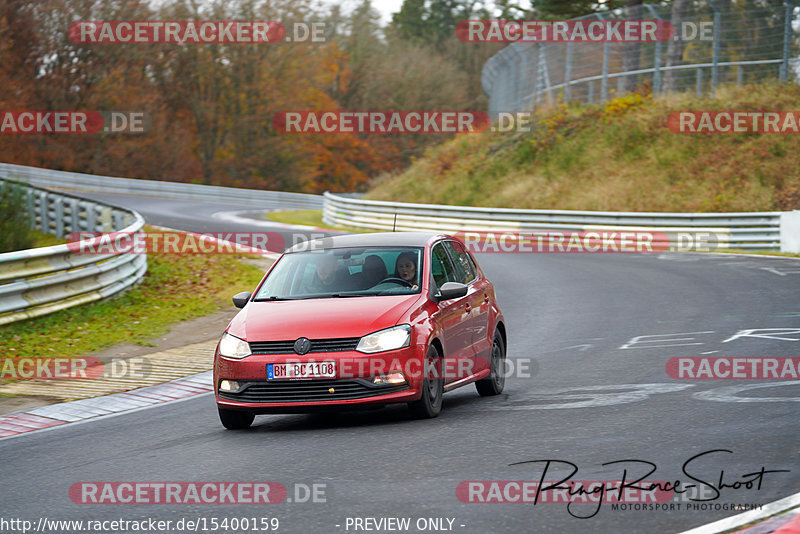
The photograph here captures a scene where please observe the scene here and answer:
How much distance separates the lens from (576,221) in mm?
31688

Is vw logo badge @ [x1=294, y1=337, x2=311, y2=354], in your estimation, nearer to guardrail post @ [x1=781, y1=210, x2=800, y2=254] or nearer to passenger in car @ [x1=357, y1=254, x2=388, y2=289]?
passenger in car @ [x1=357, y1=254, x2=388, y2=289]

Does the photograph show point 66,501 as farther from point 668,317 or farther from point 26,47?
point 26,47

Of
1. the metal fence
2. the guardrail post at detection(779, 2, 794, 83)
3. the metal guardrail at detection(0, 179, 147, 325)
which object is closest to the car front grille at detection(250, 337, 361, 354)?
the metal guardrail at detection(0, 179, 147, 325)

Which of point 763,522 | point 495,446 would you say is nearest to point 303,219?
point 495,446

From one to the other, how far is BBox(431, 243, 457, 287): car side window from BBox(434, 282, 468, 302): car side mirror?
34 cm

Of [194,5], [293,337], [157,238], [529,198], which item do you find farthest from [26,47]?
[293,337]

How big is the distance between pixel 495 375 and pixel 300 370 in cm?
270

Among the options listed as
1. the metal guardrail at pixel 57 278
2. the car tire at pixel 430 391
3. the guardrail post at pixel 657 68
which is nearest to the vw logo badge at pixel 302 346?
the car tire at pixel 430 391

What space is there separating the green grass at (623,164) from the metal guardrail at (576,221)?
4465 mm

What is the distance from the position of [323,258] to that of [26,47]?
52431 mm

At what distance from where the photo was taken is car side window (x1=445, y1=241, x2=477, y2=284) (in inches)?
400

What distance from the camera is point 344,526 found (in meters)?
5.39

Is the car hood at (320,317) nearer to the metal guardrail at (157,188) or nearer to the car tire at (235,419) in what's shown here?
the car tire at (235,419)

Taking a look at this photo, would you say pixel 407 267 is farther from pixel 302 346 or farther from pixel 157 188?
pixel 157 188
